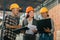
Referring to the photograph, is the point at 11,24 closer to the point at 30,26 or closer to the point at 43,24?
the point at 30,26

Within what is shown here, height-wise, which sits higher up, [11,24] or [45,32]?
[11,24]

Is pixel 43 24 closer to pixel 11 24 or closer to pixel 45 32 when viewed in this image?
pixel 45 32

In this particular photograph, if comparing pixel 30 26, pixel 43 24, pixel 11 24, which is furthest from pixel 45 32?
pixel 11 24

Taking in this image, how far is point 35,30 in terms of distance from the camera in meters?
5.29

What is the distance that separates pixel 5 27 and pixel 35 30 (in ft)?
2.57

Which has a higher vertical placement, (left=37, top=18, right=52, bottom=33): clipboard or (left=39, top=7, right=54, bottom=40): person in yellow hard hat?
(left=37, top=18, right=52, bottom=33): clipboard

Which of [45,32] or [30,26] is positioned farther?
[45,32]

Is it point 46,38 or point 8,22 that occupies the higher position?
point 8,22

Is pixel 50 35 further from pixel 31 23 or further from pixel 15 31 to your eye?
pixel 15 31

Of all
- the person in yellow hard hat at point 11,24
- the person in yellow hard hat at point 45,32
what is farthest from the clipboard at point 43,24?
the person in yellow hard hat at point 11,24

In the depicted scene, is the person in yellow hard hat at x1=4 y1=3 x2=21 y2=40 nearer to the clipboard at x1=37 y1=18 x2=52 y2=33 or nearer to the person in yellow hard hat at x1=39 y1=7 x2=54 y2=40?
the clipboard at x1=37 y1=18 x2=52 y2=33

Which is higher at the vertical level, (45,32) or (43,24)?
(43,24)

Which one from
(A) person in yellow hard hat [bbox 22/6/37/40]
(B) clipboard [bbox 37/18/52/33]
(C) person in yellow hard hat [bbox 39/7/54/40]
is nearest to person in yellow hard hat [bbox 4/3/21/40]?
(A) person in yellow hard hat [bbox 22/6/37/40]

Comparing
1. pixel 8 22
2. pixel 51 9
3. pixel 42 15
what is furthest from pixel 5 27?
pixel 51 9
